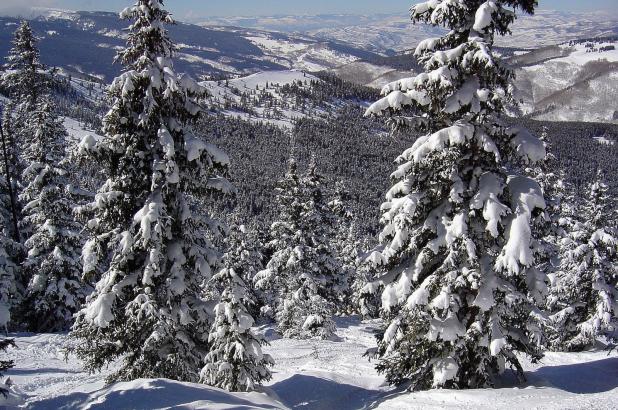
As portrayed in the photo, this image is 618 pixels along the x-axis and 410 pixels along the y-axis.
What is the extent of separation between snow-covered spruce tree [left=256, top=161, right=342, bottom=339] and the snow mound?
766 inches

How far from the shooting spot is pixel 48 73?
24.2m

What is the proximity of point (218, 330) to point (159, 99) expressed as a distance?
6.59 m

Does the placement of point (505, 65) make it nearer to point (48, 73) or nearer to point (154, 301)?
point (154, 301)

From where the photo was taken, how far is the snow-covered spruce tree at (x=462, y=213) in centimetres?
1106

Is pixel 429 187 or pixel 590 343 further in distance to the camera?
pixel 590 343

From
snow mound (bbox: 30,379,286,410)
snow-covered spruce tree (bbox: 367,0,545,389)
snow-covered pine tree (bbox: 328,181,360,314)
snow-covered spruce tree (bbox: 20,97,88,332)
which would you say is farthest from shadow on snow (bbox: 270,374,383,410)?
snow-covered pine tree (bbox: 328,181,360,314)

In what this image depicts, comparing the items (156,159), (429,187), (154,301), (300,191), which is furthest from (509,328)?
(300,191)

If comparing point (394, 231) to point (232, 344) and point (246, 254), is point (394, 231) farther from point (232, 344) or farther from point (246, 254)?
point (246, 254)

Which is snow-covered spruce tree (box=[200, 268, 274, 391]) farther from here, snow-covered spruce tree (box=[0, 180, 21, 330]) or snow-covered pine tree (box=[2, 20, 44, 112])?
snow-covered spruce tree (box=[0, 180, 21, 330])

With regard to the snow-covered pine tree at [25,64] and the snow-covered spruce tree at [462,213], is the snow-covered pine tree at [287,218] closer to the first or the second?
the snow-covered pine tree at [25,64]

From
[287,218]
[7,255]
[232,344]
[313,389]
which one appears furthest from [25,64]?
[313,389]

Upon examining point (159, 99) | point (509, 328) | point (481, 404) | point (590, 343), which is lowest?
point (590, 343)

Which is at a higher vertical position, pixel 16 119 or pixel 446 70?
pixel 446 70

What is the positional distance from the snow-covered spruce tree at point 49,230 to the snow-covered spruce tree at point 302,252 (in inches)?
504
